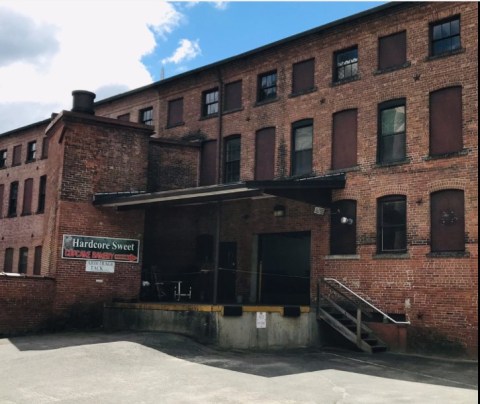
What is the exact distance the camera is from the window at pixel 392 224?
686 inches

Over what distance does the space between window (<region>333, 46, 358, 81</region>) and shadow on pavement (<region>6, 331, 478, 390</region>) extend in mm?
9111

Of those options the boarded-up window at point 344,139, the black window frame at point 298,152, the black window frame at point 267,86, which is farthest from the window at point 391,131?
the black window frame at point 267,86

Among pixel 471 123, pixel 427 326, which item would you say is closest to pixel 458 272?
pixel 427 326

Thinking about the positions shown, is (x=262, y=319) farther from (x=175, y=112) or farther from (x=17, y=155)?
(x=17, y=155)

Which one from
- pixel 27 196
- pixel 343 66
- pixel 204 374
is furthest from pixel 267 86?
pixel 27 196

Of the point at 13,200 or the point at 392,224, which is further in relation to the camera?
the point at 13,200

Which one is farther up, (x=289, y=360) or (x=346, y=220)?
(x=346, y=220)

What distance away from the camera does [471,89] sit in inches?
643

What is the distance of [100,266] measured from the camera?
19344mm

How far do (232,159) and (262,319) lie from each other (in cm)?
838

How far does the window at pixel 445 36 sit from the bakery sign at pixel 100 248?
38.3 ft

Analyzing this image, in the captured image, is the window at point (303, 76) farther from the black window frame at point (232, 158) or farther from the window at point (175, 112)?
the window at point (175, 112)

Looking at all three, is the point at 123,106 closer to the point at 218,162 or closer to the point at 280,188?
the point at 218,162

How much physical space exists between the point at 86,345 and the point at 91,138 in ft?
25.6
